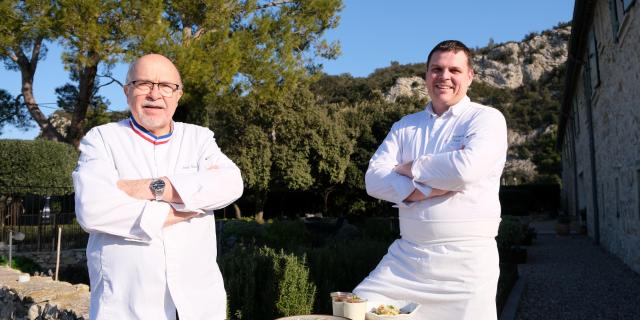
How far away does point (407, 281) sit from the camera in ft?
7.80

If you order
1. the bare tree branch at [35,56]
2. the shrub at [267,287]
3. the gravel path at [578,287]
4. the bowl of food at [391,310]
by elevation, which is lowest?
the gravel path at [578,287]

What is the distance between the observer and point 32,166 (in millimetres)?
15945

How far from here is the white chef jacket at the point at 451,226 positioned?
2301mm

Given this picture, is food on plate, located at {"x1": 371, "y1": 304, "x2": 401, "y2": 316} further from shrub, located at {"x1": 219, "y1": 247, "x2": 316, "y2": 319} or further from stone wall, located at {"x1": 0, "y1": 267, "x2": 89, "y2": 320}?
stone wall, located at {"x1": 0, "y1": 267, "x2": 89, "y2": 320}

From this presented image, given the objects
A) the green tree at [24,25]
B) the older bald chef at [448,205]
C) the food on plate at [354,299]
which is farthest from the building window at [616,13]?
the green tree at [24,25]

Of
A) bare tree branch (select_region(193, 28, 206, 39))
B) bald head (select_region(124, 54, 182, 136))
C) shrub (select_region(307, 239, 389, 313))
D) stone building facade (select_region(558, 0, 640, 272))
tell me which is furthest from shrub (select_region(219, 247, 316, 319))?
bare tree branch (select_region(193, 28, 206, 39))

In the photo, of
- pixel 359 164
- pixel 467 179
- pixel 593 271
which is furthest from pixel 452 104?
pixel 359 164

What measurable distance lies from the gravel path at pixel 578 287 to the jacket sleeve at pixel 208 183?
519 cm

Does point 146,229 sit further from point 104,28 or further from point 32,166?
point 32,166

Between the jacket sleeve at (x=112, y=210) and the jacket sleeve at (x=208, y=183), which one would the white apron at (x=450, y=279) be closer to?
the jacket sleeve at (x=208, y=183)

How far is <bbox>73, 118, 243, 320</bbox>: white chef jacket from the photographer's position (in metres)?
1.95

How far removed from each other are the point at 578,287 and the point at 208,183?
25.3 feet

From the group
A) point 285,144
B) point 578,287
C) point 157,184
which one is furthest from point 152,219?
point 285,144

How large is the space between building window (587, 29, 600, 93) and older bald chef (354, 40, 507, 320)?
1066 centimetres
